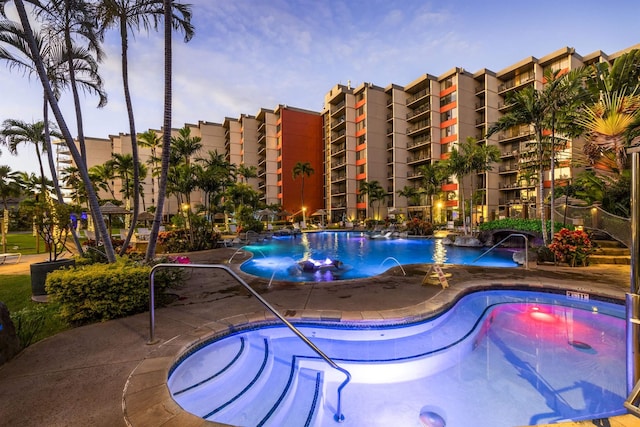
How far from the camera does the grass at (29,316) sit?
4.73m

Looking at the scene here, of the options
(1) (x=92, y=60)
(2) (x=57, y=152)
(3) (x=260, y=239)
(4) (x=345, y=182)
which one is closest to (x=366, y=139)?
(4) (x=345, y=182)

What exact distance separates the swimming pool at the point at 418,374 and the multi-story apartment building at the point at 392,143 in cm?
3156

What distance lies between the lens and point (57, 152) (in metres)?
73.4

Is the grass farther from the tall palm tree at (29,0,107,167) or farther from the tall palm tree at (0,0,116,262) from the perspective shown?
the tall palm tree at (29,0,107,167)

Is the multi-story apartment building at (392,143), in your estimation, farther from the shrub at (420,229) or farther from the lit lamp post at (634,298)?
the lit lamp post at (634,298)

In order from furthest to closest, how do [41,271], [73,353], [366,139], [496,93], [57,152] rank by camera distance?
[57,152] < [366,139] < [496,93] < [41,271] < [73,353]

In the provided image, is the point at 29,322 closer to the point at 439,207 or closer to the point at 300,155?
the point at 439,207

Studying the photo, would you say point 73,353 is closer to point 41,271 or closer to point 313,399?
point 313,399

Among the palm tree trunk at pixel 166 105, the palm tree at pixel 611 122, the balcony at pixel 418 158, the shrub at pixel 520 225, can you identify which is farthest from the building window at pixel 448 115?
the palm tree trunk at pixel 166 105

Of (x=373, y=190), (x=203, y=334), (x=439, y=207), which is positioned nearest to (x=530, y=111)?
(x=203, y=334)

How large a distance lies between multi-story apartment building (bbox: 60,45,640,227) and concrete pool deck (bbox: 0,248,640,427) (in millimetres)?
30023

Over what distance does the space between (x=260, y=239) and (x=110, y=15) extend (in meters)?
20.5

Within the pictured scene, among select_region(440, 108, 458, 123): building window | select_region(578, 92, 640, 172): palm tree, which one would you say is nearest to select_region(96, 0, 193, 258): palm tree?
select_region(578, 92, 640, 172): palm tree

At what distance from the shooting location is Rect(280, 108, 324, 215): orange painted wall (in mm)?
53375
